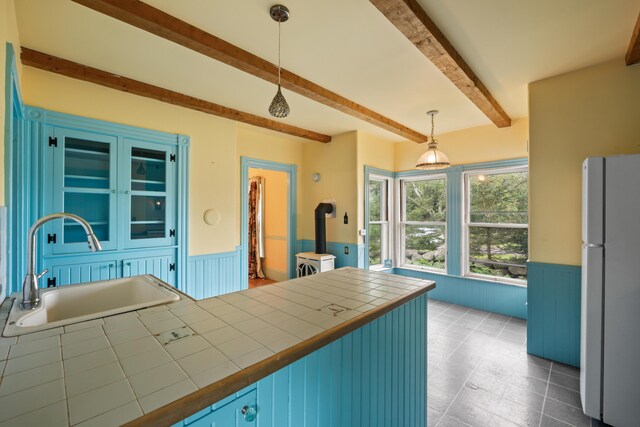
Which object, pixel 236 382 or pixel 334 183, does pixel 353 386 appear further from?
pixel 334 183

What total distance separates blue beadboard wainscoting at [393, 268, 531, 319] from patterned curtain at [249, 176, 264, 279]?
3.03 meters

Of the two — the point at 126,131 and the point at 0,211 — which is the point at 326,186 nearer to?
the point at 126,131

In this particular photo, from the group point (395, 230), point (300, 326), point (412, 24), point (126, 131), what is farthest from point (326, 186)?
point (300, 326)

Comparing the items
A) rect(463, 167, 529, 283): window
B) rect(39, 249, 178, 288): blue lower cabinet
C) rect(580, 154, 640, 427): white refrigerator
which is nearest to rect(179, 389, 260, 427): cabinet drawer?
rect(580, 154, 640, 427): white refrigerator

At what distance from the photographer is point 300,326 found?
113 centimetres

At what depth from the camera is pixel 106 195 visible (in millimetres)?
2814

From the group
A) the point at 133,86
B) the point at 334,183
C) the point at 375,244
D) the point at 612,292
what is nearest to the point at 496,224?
the point at 375,244

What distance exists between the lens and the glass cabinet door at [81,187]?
255cm

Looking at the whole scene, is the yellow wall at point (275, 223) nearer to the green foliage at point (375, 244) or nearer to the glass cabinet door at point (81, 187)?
the green foliage at point (375, 244)

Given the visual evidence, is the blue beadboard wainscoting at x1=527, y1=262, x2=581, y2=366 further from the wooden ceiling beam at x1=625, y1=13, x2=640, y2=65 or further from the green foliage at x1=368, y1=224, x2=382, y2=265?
the green foliage at x1=368, y1=224, x2=382, y2=265

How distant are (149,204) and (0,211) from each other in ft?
5.92

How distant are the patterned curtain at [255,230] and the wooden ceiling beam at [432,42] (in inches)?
166

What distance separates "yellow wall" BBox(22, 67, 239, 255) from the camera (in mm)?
2545

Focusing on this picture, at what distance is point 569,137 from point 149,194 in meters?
4.07
